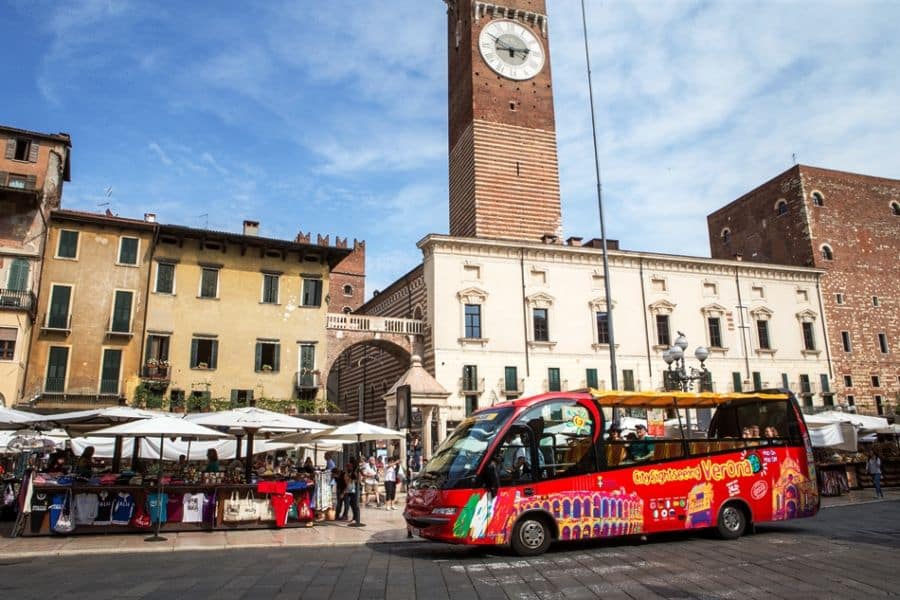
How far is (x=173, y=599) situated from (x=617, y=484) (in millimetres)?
7225

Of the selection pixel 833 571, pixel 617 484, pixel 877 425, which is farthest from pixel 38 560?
pixel 877 425

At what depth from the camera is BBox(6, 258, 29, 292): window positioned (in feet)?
85.6

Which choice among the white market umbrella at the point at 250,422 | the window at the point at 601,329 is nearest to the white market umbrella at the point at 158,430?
the white market umbrella at the point at 250,422

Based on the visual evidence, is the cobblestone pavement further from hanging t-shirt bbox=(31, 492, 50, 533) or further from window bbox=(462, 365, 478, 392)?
window bbox=(462, 365, 478, 392)

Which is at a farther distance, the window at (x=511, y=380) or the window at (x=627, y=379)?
the window at (x=627, y=379)

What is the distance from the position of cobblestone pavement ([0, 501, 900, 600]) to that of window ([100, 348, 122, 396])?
57.4 ft

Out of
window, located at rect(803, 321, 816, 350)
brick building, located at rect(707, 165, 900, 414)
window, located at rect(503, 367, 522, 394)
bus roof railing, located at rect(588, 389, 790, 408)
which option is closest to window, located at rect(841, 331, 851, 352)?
brick building, located at rect(707, 165, 900, 414)

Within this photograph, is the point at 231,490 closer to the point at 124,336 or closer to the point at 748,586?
the point at 748,586

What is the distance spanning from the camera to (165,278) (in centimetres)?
2897

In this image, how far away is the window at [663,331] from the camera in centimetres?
3716

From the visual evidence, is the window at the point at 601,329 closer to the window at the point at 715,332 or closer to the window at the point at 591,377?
the window at the point at 591,377

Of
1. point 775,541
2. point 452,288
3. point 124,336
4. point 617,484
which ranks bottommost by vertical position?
point 775,541

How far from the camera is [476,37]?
138ft

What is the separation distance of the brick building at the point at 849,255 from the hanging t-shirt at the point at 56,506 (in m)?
40.7
